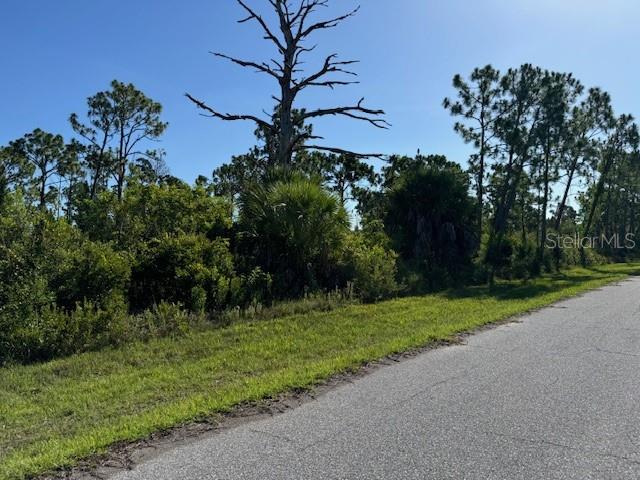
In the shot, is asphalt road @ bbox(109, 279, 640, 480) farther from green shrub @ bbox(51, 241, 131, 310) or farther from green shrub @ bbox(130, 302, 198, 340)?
green shrub @ bbox(51, 241, 131, 310)

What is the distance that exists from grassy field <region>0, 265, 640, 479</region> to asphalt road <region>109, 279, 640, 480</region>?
25.7 inches

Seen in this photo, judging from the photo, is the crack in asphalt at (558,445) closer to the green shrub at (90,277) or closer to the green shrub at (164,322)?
the green shrub at (164,322)

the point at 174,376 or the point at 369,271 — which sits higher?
the point at 369,271

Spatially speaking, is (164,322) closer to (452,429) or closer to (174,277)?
(174,277)

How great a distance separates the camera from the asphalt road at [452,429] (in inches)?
152

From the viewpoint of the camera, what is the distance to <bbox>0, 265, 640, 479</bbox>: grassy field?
4715mm

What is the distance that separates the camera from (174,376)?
6820 mm

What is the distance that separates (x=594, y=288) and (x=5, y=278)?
1882 cm

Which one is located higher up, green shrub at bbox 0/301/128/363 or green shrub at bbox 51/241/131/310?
green shrub at bbox 51/241/131/310

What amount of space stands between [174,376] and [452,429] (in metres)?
3.71

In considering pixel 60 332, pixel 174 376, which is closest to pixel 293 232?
pixel 60 332

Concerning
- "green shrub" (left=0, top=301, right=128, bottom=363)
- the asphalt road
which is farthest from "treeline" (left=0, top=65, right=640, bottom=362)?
the asphalt road

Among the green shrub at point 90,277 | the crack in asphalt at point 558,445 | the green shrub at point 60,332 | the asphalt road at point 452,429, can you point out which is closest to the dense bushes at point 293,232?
the green shrub at point 90,277

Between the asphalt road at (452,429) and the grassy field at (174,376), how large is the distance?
2.14 feet
